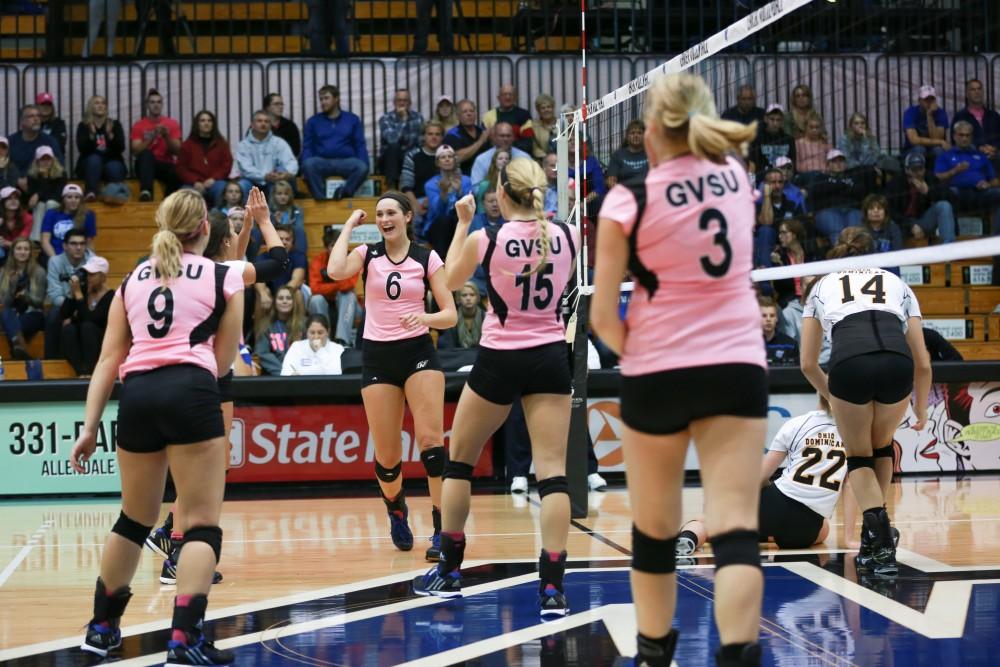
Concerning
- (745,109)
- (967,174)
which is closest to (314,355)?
(745,109)

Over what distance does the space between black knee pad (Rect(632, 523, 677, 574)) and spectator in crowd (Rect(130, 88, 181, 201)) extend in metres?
11.0

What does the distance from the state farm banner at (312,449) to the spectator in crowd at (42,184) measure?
14.2 feet

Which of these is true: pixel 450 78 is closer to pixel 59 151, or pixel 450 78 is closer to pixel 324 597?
pixel 59 151

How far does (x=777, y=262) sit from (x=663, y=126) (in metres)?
7.35

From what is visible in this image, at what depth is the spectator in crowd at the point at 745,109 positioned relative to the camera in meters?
12.3

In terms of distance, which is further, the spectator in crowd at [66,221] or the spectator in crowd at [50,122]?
the spectator in crowd at [50,122]

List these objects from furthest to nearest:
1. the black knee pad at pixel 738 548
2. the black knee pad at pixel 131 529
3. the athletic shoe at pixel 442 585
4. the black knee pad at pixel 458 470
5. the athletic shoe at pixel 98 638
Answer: the athletic shoe at pixel 442 585 → the black knee pad at pixel 458 470 → the athletic shoe at pixel 98 638 → the black knee pad at pixel 131 529 → the black knee pad at pixel 738 548

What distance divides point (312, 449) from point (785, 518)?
483 cm

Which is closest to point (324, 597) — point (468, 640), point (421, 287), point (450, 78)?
point (468, 640)

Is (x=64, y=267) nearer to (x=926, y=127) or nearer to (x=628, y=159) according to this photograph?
(x=628, y=159)

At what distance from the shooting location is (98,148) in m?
13.6

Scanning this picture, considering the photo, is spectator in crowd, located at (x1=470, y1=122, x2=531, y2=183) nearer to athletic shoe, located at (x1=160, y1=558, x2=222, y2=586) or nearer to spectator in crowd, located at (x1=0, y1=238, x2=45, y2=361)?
spectator in crowd, located at (x1=0, y1=238, x2=45, y2=361)

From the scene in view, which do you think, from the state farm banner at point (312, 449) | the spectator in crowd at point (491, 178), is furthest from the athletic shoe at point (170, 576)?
the spectator in crowd at point (491, 178)

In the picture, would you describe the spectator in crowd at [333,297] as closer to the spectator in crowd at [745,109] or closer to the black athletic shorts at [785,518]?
the spectator in crowd at [745,109]
